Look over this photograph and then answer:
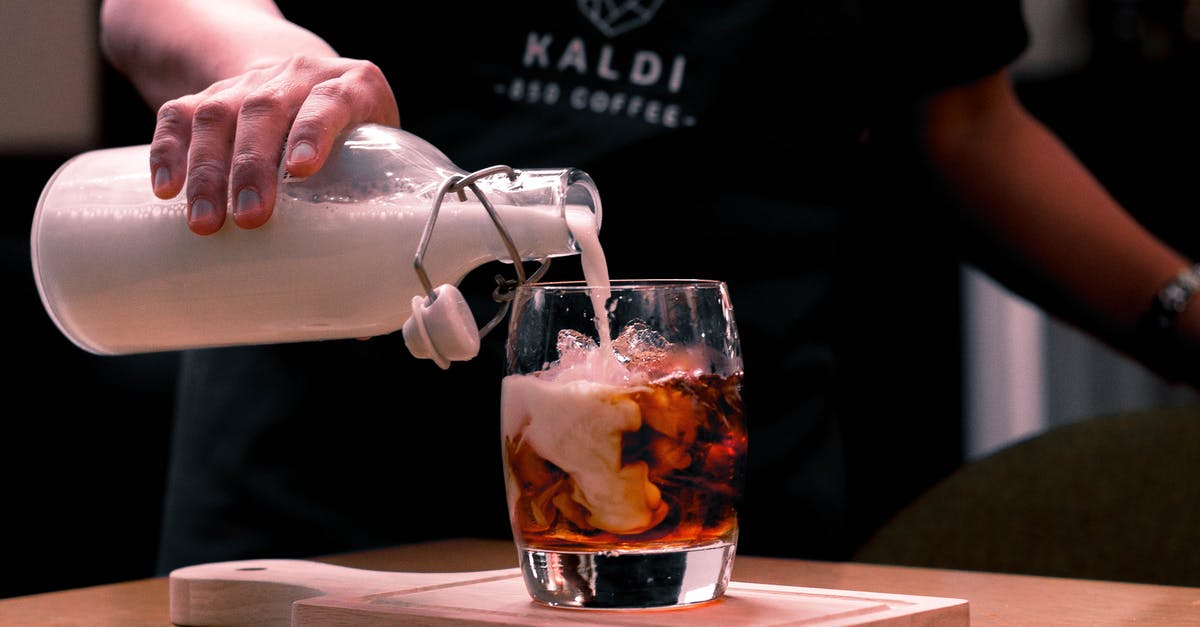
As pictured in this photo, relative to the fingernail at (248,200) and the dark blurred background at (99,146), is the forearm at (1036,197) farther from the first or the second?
the dark blurred background at (99,146)

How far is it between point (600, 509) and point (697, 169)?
617 millimetres

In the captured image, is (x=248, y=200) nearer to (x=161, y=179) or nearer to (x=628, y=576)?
(x=161, y=179)

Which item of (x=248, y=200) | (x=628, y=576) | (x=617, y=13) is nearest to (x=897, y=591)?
(x=628, y=576)

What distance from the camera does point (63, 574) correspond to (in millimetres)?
2305

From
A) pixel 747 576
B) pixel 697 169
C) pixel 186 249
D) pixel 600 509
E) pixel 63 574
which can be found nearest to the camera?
pixel 600 509

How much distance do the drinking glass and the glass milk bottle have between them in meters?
0.06

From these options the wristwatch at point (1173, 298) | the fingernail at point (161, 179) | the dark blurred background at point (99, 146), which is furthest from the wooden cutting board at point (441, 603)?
the dark blurred background at point (99, 146)

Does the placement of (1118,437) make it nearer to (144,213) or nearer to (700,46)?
(700,46)

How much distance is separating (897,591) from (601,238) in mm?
475

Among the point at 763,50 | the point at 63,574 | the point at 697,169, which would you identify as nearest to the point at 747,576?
the point at 697,169

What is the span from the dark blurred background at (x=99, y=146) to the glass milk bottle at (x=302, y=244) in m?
1.53

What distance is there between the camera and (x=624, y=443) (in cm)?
75

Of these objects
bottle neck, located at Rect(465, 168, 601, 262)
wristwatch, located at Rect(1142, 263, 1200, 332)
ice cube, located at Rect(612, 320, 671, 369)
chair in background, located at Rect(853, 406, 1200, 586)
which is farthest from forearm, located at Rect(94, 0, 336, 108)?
wristwatch, located at Rect(1142, 263, 1200, 332)

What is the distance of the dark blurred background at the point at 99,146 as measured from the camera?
234 cm
